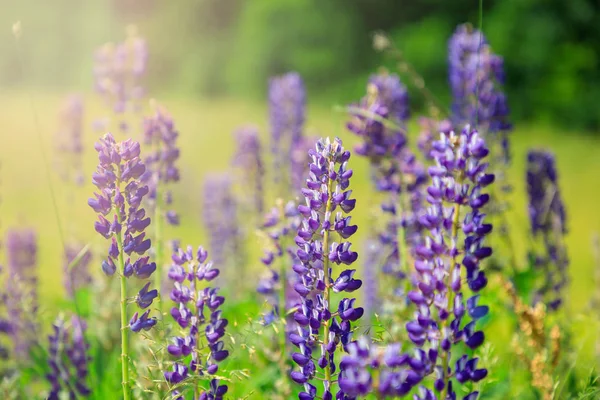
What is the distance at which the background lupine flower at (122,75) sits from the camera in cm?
428

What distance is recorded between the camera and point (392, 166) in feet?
11.7

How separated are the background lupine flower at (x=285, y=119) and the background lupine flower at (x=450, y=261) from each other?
376cm

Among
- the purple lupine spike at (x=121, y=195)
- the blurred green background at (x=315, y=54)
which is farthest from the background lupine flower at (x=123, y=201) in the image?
the blurred green background at (x=315, y=54)

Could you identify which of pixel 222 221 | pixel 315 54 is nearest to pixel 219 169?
pixel 222 221

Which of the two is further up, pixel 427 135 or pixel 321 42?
pixel 321 42

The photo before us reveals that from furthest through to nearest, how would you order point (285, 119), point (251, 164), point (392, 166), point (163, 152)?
1. point (285, 119)
2. point (251, 164)
3. point (392, 166)
4. point (163, 152)

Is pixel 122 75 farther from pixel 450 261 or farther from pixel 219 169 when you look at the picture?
pixel 219 169

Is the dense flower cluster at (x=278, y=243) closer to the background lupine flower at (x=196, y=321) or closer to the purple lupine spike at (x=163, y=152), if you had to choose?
the purple lupine spike at (x=163, y=152)

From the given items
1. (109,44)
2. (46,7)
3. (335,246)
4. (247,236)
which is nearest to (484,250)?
(335,246)

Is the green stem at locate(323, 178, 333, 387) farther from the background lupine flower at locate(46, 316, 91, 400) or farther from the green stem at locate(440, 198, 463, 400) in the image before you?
the background lupine flower at locate(46, 316, 91, 400)

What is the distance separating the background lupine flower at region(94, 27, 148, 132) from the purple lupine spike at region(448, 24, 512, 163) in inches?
70.8

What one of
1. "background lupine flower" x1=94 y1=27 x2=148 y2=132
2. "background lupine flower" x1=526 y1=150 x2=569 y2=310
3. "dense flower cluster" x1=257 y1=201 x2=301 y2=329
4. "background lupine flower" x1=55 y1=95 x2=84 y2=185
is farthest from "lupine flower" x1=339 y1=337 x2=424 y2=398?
"background lupine flower" x1=55 y1=95 x2=84 y2=185

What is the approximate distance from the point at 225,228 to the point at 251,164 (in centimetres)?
107

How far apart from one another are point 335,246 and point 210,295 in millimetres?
383
